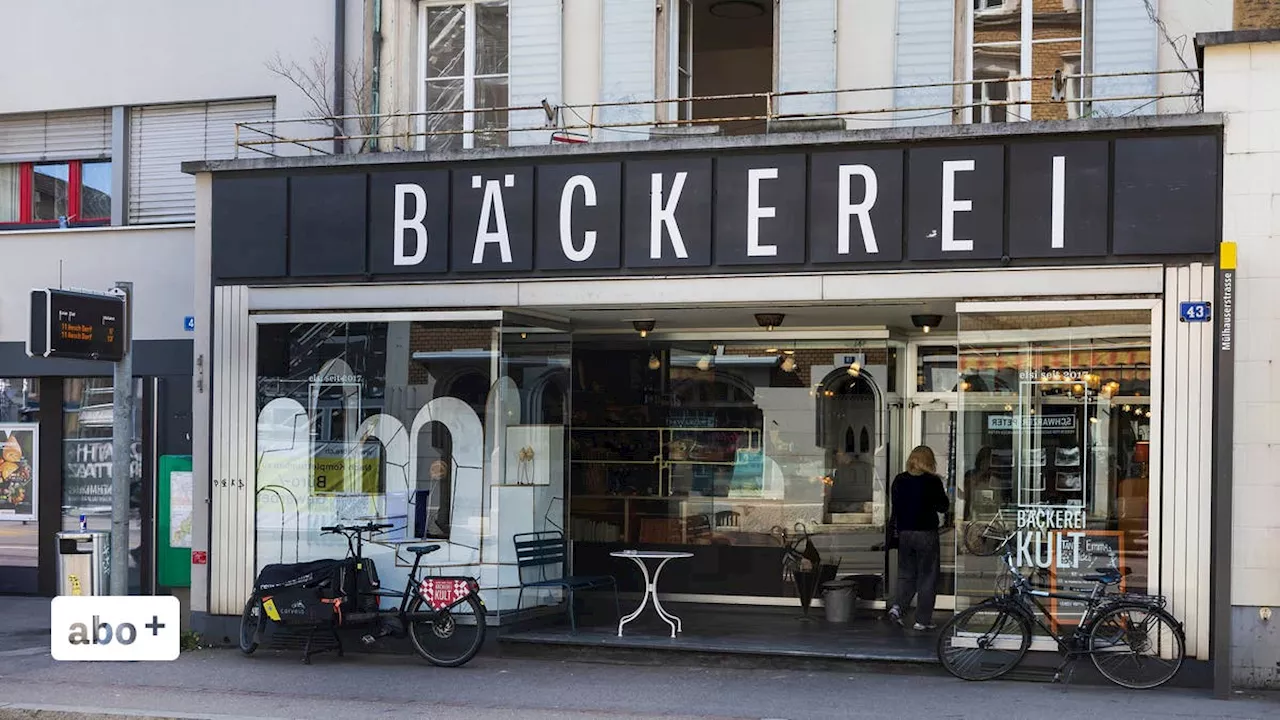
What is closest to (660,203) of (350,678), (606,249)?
(606,249)

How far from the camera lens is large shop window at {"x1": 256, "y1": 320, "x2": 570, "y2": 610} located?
13320mm

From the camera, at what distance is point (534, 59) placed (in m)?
14.7

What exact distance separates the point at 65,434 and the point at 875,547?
962 cm

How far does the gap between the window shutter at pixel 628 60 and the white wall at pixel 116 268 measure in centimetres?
523

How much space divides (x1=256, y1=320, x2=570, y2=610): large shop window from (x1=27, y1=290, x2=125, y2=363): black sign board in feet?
6.92

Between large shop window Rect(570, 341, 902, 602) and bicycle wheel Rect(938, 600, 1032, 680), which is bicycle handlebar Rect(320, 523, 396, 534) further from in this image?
bicycle wheel Rect(938, 600, 1032, 680)

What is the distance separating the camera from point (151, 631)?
1079 centimetres

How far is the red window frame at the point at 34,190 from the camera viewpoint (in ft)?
55.3

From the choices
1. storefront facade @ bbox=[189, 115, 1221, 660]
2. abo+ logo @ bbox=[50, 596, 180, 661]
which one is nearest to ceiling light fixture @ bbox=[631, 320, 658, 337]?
storefront facade @ bbox=[189, 115, 1221, 660]

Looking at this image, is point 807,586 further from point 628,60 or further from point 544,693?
point 628,60

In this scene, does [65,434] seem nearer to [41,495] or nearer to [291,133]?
[41,495]

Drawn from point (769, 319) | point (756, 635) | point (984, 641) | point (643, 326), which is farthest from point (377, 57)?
point (984, 641)

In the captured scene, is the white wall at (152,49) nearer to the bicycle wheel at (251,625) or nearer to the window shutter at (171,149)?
the window shutter at (171,149)

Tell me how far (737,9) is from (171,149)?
6.76 m
